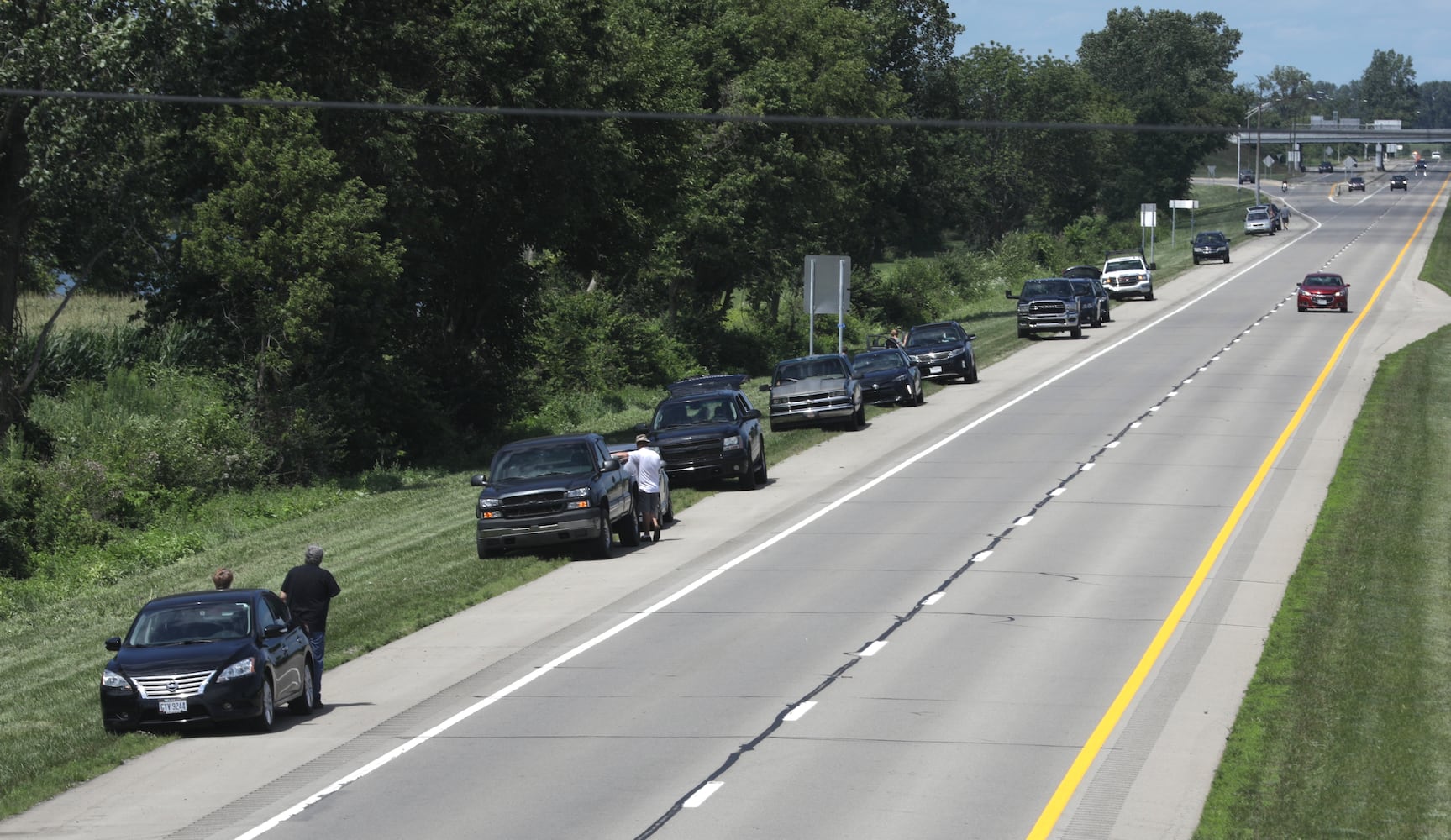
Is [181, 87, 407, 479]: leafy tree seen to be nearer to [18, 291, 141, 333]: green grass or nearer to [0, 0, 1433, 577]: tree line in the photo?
[0, 0, 1433, 577]: tree line

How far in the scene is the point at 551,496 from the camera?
23.7 meters

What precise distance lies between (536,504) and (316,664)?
7759mm

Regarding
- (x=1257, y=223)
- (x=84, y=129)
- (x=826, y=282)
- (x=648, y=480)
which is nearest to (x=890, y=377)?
(x=826, y=282)

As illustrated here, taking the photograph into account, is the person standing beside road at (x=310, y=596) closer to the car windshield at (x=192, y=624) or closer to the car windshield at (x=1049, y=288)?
the car windshield at (x=192, y=624)

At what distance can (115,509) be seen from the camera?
31.0 meters

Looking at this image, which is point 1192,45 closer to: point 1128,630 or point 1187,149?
point 1187,149

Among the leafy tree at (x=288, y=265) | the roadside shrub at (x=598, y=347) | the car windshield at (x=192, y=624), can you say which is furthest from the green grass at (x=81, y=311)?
the car windshield at (x=192, y=624)

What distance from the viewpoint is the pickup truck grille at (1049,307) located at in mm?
57094

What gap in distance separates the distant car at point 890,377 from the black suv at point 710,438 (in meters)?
10.9

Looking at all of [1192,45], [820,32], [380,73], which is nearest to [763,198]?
[820,32]

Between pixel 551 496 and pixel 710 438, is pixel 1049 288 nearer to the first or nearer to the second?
pixel 710 438

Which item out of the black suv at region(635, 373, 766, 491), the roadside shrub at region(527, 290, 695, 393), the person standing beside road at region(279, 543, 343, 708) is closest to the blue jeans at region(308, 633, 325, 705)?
the person standing beside road at region(279, 543, 343, 708)

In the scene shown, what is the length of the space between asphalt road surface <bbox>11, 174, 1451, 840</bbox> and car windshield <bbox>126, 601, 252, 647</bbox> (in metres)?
0.94

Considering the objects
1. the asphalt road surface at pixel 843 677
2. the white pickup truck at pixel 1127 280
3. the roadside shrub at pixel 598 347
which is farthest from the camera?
the white pickup truck at pixel 1127 280
